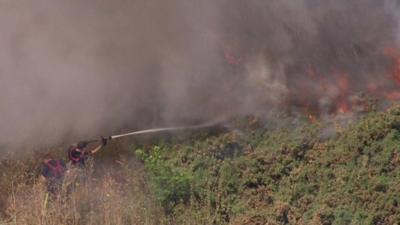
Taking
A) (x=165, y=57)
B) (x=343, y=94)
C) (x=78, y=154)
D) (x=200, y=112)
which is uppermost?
(x=165, y=57)

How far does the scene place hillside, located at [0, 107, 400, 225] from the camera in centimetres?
654

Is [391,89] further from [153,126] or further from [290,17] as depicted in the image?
[153,126]

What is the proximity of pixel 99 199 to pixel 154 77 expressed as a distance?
2.19m

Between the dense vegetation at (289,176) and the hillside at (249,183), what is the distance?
0.01 meters

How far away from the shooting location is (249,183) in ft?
23.6

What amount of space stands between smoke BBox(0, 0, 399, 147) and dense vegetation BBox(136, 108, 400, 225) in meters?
0.66

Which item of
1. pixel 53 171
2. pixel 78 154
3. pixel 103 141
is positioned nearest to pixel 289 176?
pixel 103 141

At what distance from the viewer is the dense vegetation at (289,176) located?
21.2 ft

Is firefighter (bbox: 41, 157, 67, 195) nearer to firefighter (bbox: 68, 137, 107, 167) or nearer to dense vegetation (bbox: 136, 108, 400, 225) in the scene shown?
firefighter (bbox: 68, 137, 107, 167)

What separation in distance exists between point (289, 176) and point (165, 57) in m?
2.79

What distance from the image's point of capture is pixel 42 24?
903cm

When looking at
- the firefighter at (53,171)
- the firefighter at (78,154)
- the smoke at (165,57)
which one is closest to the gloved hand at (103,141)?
the firefighter at (78,154)

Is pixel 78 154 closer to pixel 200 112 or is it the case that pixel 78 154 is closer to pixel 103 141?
pixel 103 141

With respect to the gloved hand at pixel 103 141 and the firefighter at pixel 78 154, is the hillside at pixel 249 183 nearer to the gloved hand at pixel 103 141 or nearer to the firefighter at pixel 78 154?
the firefighter at pixel 78 154
